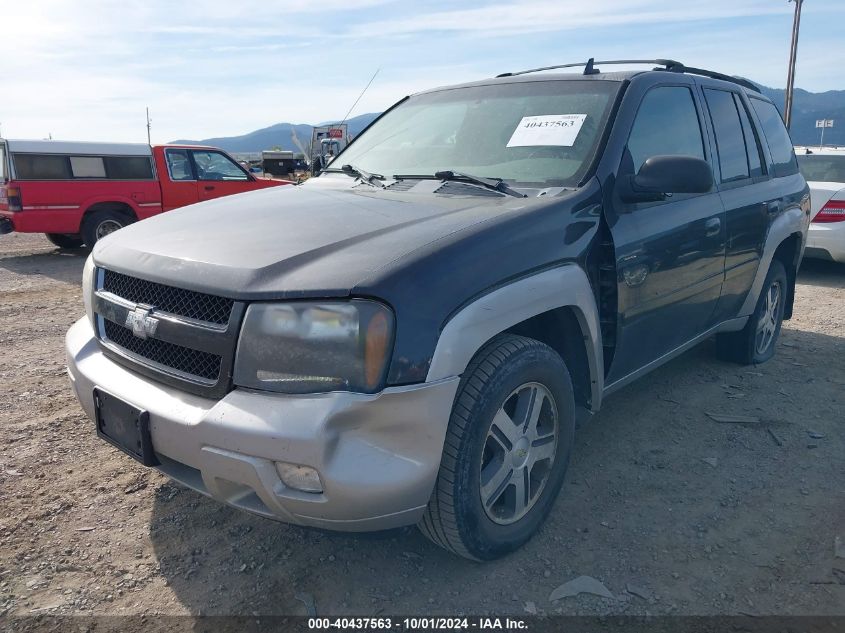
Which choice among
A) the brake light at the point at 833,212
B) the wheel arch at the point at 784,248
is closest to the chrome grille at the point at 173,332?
the wheel arch at the point at 784,248

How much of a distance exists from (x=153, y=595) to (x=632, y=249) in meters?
2.29

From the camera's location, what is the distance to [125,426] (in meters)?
2.27

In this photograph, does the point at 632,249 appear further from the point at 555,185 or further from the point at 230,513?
the point at 230,513

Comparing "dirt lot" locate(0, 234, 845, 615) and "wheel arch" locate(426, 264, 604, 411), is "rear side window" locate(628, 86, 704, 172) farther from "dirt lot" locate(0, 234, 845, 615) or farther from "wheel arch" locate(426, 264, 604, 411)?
"dirt lot" locate(0, 234, 845, 615)

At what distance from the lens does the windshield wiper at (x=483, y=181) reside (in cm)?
278

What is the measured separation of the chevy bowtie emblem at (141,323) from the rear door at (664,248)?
1.82 m

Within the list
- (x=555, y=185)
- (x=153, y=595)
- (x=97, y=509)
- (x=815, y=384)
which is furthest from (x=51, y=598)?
(x=815, y=384)

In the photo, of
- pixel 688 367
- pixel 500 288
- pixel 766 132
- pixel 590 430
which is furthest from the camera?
pixel 688 367

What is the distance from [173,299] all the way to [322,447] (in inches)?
31.2

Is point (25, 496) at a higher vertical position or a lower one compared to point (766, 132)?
lower

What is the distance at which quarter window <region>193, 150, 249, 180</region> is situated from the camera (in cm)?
1147

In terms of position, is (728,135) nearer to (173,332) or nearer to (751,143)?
(751,143)

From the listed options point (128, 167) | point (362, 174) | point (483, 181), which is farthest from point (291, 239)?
point (128, 167)

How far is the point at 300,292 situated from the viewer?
1968 mm
